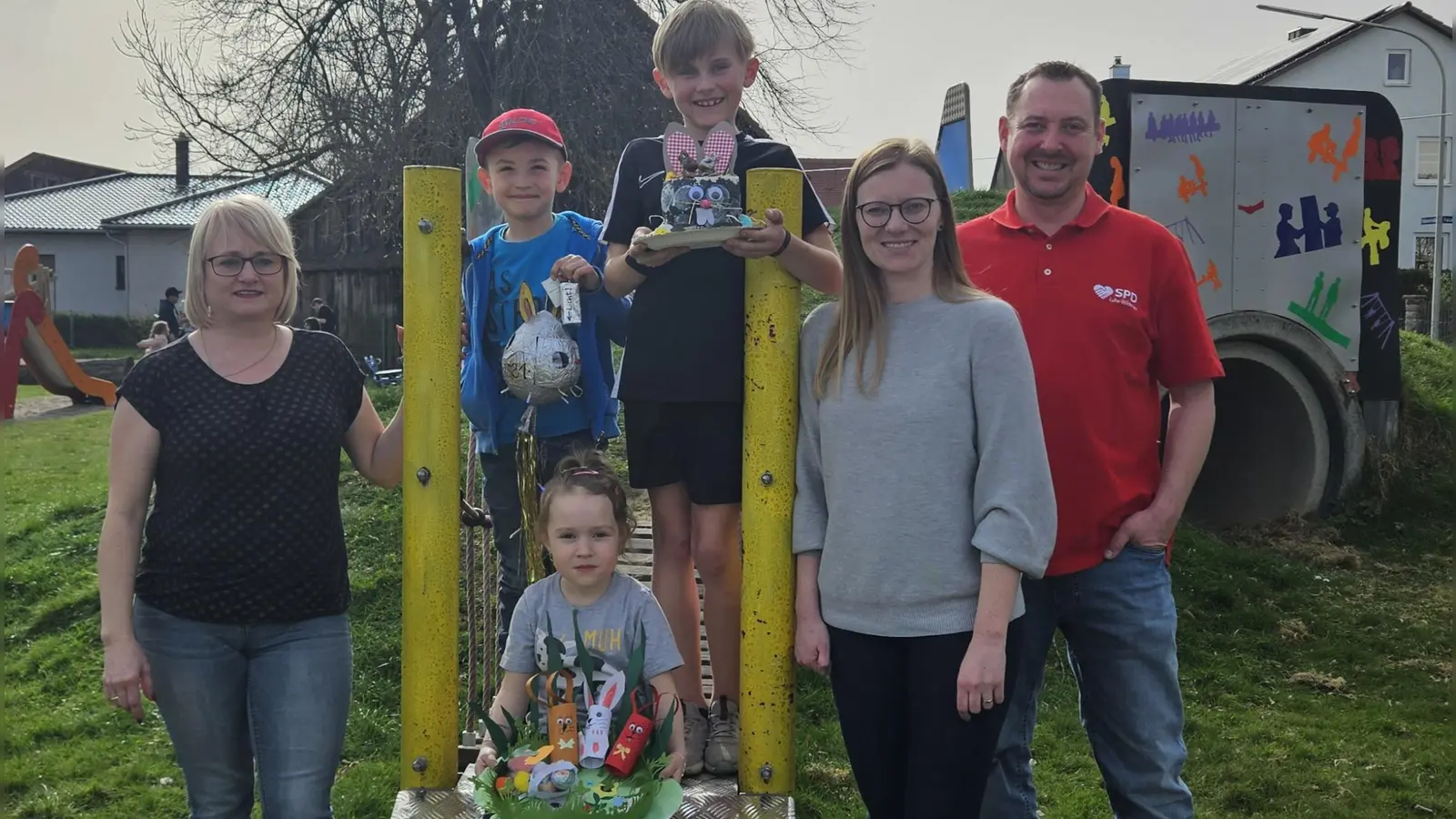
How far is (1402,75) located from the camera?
1721 inches

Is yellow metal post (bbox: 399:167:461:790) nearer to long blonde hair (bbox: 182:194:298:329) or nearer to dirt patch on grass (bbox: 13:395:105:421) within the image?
long blonde hair (bbox: 182:194:298:329)

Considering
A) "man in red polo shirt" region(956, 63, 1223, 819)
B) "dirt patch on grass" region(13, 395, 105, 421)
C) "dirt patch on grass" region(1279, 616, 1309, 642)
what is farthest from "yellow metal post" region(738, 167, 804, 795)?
"dirt patch on grass" region(13, 395, 105, 421)

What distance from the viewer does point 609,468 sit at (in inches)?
113

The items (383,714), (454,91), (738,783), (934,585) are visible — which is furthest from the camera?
(454,91)

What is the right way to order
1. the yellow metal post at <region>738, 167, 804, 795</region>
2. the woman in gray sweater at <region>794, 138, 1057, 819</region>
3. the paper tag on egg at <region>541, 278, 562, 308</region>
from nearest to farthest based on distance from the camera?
the woman in gray sweater at <region>794, 138, 1057, 819</region> → the yellow metal post at <region>738, 167, 804, 795</region> → the paper tag on egg at <region>541, 278, 562, 308</region>

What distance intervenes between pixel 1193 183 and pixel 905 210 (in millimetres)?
6907

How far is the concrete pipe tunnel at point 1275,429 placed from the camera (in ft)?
29.8

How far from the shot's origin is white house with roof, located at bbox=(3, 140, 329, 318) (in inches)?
1688

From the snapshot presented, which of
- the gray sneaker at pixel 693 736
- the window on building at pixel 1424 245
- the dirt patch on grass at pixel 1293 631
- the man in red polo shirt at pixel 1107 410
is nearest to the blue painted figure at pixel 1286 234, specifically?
the dirt patch on grass at pixel 1293 631

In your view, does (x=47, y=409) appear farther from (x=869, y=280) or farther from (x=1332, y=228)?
(x=869, y=280)

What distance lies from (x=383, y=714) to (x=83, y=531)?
4916 mm

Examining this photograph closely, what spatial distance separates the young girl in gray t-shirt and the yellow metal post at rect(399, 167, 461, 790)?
0.88ft

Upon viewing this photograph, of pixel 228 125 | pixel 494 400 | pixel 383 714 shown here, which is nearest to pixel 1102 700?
pixel 494 400

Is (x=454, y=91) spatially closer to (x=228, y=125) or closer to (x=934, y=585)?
(x=228, y=125)
